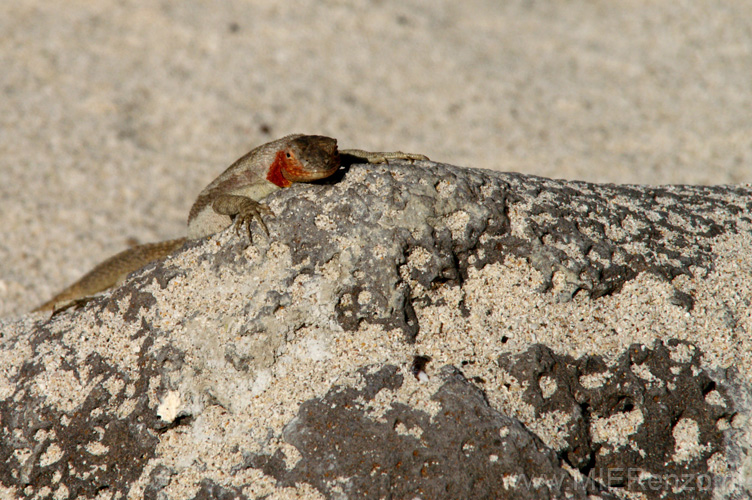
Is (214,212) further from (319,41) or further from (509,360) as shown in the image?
(319,41)

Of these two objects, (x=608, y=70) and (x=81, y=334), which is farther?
(x=608, y=70)

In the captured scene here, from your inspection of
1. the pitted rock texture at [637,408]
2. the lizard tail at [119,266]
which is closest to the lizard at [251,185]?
the lizard tail at [119,266]

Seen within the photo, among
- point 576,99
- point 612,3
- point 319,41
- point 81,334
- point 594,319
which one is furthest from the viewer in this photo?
point 612,3

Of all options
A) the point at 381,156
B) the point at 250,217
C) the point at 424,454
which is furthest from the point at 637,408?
the point at 381,156

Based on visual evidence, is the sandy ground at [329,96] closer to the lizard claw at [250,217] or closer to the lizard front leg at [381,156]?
the lizard front leg at [381,156]

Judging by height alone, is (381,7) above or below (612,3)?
above

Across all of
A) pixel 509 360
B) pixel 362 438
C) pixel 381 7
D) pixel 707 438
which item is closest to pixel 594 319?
pixel 509 360

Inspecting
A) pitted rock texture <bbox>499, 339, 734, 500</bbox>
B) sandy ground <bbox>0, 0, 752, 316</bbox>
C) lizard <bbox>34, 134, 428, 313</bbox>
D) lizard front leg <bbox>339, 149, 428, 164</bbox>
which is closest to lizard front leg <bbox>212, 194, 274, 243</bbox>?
lizard <bbox>34, 134, 428, 313</bbox>

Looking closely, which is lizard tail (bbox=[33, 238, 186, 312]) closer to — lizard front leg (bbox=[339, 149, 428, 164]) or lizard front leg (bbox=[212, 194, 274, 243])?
lizard front leg (bbox=[212, 194, 274, 243])
